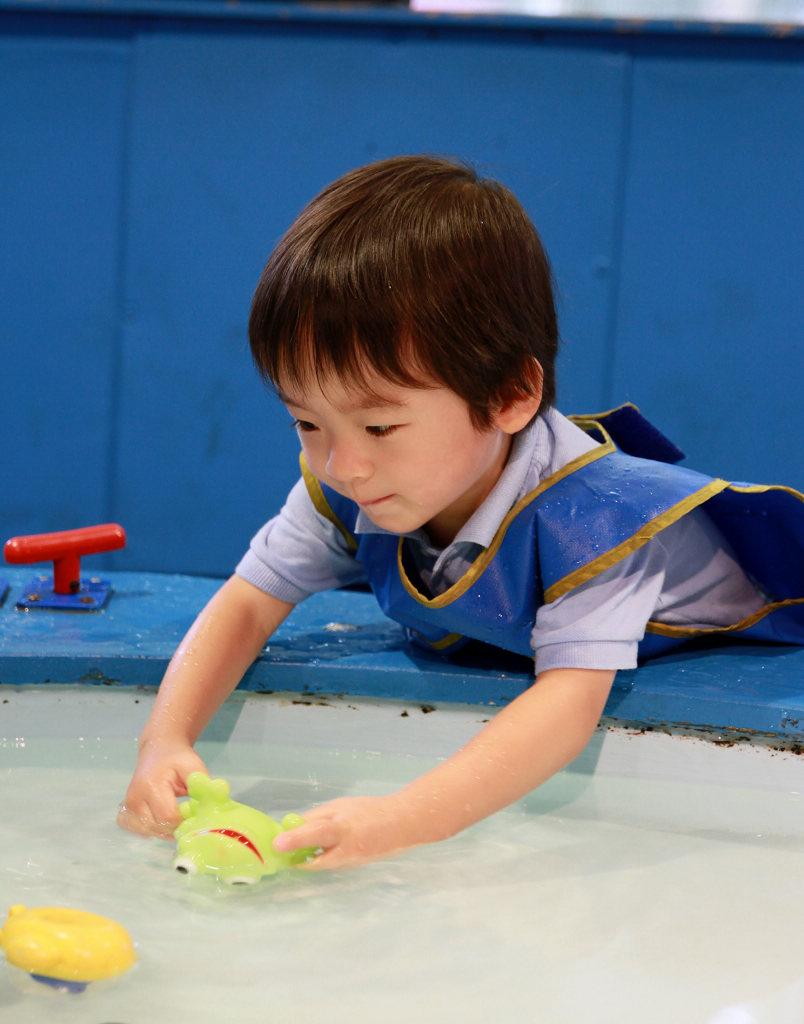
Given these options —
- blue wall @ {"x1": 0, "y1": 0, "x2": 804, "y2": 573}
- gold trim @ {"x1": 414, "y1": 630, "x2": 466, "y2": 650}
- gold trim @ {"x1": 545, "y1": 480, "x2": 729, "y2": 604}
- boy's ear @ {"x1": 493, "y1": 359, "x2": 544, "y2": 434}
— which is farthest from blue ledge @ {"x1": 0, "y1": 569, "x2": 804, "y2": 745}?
blue wall @ {"x1": 0, "y1": 0, "x2": 804, "y2": 573}

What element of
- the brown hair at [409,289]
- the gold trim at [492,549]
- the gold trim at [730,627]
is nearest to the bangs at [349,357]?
the brown hair at [409,289]

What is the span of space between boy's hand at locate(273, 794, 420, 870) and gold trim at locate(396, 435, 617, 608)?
0.20 meters

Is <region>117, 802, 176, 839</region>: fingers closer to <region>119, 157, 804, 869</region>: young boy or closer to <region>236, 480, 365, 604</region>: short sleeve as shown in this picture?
<region>119, 157, 804, 869</region>: young boy

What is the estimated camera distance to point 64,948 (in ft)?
1.94

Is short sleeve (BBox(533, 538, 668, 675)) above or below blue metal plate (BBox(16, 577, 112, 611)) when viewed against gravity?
above

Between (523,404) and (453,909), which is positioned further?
(523,404)

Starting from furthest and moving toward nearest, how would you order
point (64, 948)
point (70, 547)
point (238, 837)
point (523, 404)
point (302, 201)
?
point (302, 201)
point (70, 547)
point (523, 404)
point (238, 837)
point (64, 948)

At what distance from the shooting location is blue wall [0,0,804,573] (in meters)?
1.72

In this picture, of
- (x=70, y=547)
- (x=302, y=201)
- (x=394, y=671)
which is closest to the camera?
(x=394, y=671)

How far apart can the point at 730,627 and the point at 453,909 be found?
1.45ft

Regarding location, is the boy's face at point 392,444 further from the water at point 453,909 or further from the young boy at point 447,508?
the water at point 453,909

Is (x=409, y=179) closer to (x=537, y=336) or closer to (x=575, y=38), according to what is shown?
(x=537, y=336)

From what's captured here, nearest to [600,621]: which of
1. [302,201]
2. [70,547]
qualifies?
[70,547]

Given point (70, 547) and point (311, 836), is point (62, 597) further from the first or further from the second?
point (311, 836)
